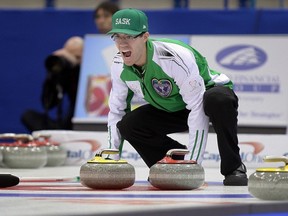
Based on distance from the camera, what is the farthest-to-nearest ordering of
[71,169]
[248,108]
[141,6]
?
[141,6] < [248,108] < [71,169]

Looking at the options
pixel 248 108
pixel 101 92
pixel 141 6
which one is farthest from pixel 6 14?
pixel 141 6

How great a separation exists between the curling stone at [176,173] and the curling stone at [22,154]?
2.33 meters

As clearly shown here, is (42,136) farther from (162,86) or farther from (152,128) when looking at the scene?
(162,86)

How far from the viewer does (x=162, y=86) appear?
517 cm

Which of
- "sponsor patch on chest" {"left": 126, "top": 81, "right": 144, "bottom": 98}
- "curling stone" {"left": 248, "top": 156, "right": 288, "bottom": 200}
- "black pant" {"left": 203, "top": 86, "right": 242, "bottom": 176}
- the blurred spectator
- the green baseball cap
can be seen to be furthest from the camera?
the blurred spectator

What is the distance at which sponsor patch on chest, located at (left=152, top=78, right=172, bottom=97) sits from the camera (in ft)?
16.9

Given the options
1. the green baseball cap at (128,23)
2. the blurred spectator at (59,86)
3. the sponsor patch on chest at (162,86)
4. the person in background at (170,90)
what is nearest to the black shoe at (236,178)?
the person in background at (170,90)

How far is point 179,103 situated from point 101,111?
3.97m

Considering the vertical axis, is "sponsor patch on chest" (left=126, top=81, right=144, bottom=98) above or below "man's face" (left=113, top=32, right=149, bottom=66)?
below

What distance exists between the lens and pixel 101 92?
9.37 m

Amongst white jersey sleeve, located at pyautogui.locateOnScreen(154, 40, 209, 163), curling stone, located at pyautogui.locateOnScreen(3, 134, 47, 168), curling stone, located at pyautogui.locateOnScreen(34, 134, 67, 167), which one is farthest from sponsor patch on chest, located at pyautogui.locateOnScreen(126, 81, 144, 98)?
curling stone, located at pyautogui.locateOnScreen(34, 134, 67, 167)

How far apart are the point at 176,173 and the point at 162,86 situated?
0.73 m

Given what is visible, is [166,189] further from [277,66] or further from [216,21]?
[216,21]

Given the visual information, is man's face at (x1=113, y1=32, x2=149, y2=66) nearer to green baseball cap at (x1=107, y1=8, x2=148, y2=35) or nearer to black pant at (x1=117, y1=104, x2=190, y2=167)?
green baseball cap at (x1=107, y1=8, x2=148, y2=35)
